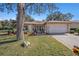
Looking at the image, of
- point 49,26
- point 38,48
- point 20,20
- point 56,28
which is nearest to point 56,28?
point 56,28

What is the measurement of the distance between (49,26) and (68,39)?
1.30 ft

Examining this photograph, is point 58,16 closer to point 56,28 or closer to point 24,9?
Answer: point 56,28

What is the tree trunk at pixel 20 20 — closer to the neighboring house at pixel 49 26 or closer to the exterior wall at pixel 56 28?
the neighboring house at pixel 49 26

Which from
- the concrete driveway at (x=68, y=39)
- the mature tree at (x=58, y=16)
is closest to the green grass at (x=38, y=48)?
the concrete driveway at (x=68, y=39)

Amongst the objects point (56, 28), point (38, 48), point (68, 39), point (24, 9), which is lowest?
point (38, 48)

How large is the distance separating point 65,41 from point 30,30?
0.63m

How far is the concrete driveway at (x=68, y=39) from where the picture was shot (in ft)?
15.9

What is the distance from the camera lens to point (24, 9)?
4891 millimetres

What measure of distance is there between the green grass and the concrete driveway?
0.07 meters

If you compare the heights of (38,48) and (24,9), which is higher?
(24,9)

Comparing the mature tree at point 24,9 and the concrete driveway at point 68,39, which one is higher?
the mature tree at point 24,9

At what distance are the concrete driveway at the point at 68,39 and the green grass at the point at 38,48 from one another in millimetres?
66

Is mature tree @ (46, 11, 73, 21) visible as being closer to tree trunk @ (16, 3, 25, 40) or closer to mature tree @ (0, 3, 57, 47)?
mature tree @ (0, 3, 57, 47)

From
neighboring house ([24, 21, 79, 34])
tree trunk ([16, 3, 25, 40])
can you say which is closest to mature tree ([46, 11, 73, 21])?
neighboring house ([24, 21, 79, 34])
